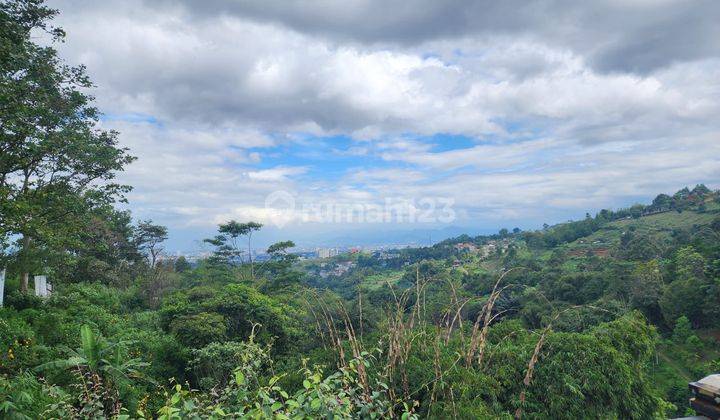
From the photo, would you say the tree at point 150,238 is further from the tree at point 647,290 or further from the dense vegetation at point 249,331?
the tree at point 647,290

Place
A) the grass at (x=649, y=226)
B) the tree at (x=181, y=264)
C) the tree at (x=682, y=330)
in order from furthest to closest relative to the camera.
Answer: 1. the grass at (x=649, y=226)
2. the tree at (x=181, y=264)
3. the tree at (x=682, y=330)

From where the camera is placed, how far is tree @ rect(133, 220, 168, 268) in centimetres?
2389

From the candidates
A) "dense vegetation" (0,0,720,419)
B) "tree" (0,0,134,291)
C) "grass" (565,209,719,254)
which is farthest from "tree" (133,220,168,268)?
"grass" (565,209,719,254)

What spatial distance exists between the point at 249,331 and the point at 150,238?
17024 millimetres

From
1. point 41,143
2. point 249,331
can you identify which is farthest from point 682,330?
point 41,143

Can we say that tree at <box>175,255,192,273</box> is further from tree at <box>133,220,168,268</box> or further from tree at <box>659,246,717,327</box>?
tree at <box>659,246,717,327</box>

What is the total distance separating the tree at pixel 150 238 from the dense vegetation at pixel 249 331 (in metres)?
0.08

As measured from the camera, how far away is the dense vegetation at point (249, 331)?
118 inches

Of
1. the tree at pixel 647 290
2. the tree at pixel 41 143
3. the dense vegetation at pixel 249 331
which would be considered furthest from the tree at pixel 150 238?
the tree at pixel 647 290

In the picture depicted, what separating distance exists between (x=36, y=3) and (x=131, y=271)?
1712 cm

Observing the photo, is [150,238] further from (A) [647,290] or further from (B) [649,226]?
(B) [649,226]

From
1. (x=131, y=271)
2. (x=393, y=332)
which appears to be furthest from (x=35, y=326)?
(x=131, y=271)

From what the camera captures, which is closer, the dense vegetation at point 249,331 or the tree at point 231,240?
the dense vegetation at point 249,331

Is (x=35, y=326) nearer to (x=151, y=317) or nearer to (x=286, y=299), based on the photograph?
(x=151, y=317)
